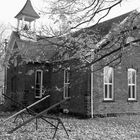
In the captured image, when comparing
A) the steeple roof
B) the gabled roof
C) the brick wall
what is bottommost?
the brick wall

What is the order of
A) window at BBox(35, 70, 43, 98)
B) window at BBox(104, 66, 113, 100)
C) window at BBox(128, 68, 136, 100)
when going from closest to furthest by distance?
window at BBox(104, 66, 113, 100), window at BBox(128, 68, 136, 100), window at BBox(35, 70, 43, 98)

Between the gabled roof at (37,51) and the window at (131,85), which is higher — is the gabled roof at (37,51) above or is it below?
above

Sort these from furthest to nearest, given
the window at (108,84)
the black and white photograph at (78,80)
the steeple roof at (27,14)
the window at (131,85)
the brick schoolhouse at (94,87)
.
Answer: the steeple roof at (27,14), the window at (131,85), the window at (108,84), the brick schoolhouse at (94,87), the black and white photograph at (78,80)

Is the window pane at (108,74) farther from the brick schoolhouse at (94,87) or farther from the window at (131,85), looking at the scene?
the window at (131,85)

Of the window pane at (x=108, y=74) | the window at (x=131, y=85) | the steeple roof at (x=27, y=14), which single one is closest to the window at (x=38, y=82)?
the steeple roof at (x=27, y=14)

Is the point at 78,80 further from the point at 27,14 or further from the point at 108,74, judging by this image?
the point at 27,14

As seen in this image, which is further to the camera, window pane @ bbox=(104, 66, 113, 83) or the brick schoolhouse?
window pane @ bbox=(104, 66, 113, 83)

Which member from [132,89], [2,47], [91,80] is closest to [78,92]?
[91,80]

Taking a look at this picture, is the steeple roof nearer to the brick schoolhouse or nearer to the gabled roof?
the brick schoolhouse

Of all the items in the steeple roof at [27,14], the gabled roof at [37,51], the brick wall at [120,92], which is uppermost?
the steeple roof at [27,14]

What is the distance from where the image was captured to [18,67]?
24.1 m

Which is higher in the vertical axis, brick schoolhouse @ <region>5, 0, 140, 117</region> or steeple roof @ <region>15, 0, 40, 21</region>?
steeple roof @ <region>15, 0, 40, 21</region>

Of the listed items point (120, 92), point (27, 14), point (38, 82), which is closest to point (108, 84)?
point (120, 92)

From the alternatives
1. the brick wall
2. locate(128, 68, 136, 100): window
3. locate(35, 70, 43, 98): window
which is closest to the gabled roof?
the brick wall
